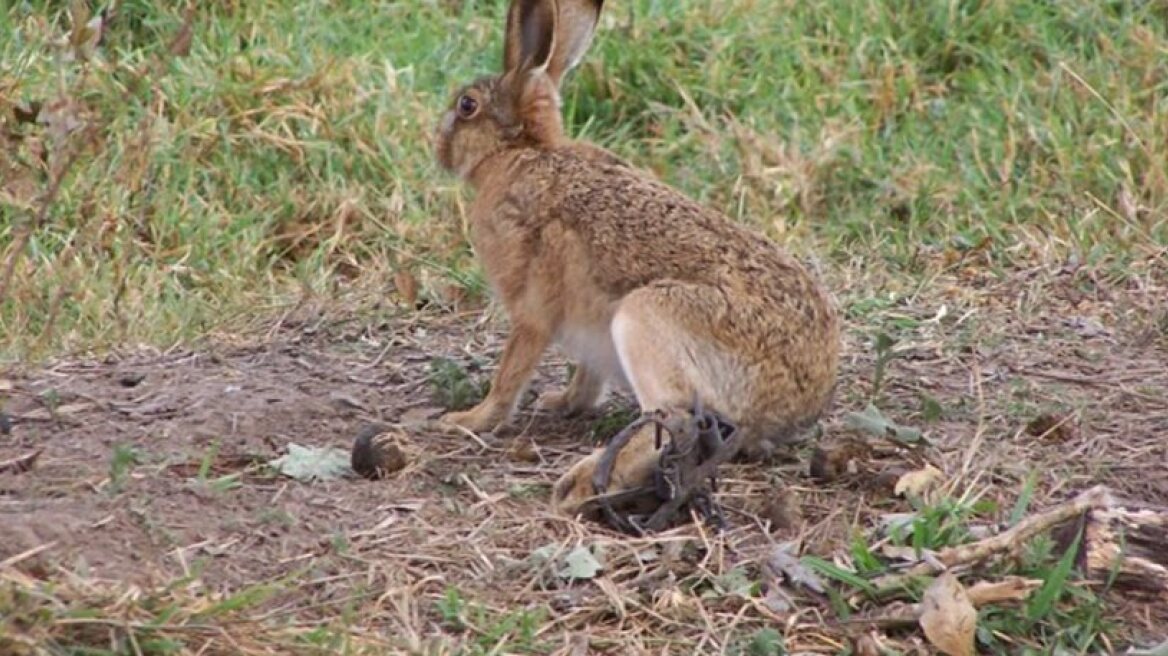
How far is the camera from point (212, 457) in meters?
4.88

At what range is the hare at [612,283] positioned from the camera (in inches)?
196

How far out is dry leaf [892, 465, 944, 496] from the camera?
479 centimetres

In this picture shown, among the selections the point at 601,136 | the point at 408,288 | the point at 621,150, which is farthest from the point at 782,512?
the point at 601,136

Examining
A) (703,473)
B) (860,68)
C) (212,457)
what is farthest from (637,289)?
(860,68)

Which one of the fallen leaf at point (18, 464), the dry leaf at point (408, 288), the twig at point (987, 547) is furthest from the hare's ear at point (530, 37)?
the twig at point (987, 547)

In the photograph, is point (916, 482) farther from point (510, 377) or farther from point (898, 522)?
point (510, 377)

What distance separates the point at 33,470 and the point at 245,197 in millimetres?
2565

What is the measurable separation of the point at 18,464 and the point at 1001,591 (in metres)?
2.06

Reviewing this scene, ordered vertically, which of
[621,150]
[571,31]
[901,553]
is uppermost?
[571,31]

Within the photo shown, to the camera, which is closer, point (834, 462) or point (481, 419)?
point (834, 462)

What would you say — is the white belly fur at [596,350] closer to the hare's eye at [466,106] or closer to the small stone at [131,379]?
the hare's eye at [466,106]

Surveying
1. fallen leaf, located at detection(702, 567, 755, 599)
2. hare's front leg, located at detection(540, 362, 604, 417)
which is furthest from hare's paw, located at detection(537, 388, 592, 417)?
fallen leaf, located at detection(702, 567, 755, 599)

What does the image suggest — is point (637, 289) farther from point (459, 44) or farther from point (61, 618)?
point (459, 44)

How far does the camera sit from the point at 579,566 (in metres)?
4.40
